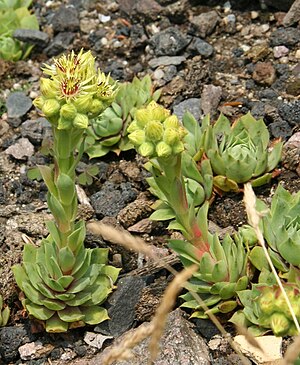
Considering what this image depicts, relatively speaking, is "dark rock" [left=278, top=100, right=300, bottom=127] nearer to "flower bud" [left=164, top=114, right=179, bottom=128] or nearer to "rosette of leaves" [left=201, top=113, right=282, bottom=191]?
"rosette of leaves" [left=201, top=113, right=282, bottom=191]

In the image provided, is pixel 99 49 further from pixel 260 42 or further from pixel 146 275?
pixel 146 275

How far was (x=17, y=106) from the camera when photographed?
5555 mm

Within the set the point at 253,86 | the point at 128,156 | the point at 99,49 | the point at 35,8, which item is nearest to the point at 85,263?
the point at 128,156

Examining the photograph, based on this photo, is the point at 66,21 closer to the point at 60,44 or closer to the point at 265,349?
the point at 60,44

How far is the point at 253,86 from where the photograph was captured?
539 cm

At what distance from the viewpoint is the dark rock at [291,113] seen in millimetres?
4996

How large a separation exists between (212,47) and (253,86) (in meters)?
0.54

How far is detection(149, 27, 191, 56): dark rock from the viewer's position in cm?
571

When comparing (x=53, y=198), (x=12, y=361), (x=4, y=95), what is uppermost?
(x=53, y=198)

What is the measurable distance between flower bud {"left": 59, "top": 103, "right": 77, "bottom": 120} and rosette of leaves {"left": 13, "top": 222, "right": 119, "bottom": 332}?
71cm

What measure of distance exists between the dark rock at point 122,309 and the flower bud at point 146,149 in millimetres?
1041

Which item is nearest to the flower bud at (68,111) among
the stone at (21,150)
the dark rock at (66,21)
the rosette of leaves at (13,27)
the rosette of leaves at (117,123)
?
the rosette of leaves at (117,123)

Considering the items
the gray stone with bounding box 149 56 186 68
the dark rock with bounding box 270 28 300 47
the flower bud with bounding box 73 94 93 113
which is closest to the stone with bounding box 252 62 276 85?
the dark rock with bounding box 270 28 300 47

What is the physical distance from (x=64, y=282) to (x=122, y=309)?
0.43 metres
